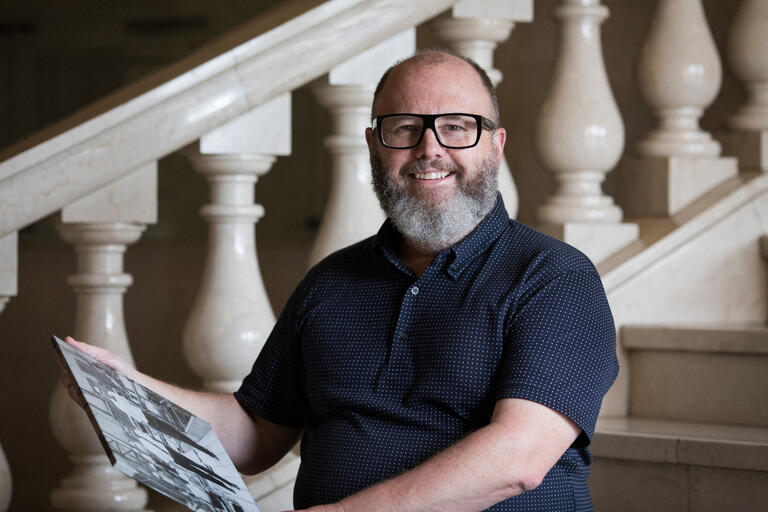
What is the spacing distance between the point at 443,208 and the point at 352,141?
0.51 m

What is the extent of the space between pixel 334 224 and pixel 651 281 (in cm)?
68

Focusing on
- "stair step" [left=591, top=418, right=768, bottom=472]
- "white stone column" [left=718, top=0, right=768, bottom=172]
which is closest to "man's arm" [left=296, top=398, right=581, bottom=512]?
"stair step" [left=591, top=418, right=768, bottom=472]

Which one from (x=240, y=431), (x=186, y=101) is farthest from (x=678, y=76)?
(x=240, y=431)

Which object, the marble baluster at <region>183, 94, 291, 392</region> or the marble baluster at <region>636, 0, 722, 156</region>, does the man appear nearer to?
the marble baluster at <region>183, 94, 291, 392</region>

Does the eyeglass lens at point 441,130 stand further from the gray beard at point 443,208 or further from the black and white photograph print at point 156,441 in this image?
the black and white photograph print at point 156,441

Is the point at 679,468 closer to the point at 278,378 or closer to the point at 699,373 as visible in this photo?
the point at 699,373

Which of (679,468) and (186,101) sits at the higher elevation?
(186,101)

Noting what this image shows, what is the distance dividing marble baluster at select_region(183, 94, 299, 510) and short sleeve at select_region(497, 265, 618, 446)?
0.65 metres

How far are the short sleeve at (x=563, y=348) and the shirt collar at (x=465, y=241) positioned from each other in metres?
0.12

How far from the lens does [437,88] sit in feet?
5.23

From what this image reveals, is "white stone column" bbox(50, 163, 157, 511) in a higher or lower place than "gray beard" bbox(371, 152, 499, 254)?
lower

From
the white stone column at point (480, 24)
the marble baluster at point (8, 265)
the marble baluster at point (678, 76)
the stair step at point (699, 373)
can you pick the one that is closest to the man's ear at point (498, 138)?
the white stone column at point (480, 24)

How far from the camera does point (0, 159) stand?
5.94 ft

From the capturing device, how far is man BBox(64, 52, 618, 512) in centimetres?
140
